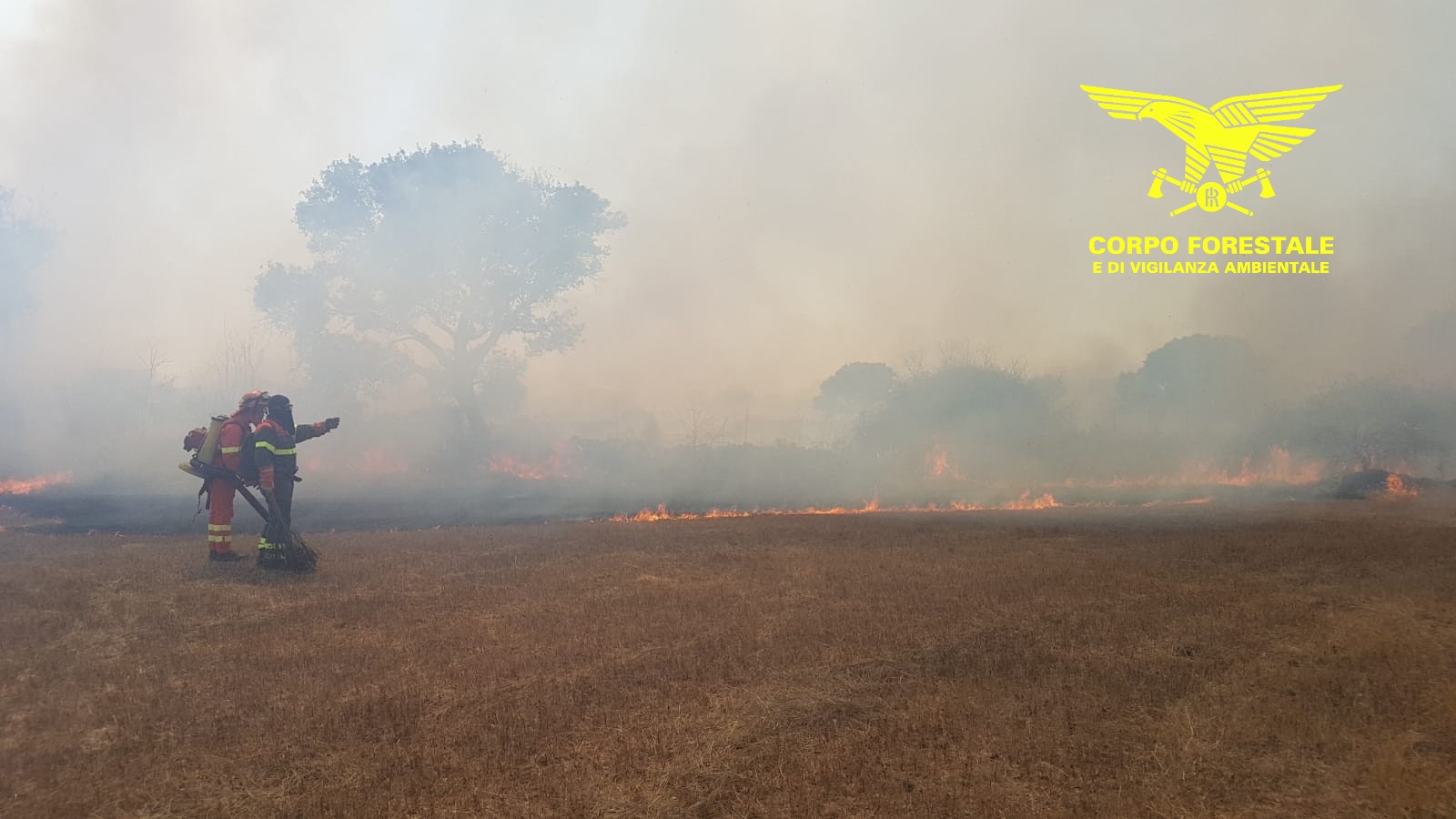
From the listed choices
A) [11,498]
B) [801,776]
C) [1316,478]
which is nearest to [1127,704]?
[801,776]

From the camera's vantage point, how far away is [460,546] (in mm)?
18234

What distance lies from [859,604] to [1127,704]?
470 centimetres

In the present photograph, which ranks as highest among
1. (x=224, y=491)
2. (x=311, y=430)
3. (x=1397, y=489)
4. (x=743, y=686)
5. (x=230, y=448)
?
(x=311, y=430)

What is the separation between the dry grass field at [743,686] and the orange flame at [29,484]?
2096 centimetres

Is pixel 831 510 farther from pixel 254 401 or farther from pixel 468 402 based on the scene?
pixel 468 402

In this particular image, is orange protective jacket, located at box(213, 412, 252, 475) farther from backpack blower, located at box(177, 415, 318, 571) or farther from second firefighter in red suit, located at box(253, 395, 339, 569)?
second firefighter in red suit, located at box(253, 395, 339, 569)

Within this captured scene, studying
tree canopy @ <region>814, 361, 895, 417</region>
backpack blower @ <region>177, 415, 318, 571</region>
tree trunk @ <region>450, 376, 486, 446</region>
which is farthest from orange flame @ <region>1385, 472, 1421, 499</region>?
tree trunk @ <region>450, 376, 486, 446</region>

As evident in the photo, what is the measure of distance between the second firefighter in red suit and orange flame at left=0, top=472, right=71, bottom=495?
74.4ft

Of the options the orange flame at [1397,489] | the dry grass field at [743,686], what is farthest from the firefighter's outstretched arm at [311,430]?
the orange flame at [1397,489]

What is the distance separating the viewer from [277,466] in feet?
49.2

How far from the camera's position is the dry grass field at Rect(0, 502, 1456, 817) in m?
6.23

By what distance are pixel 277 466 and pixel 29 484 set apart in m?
26.8

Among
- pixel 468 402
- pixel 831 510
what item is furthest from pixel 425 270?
pixel 831 510

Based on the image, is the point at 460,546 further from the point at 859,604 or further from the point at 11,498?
the point at 11,498
